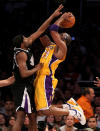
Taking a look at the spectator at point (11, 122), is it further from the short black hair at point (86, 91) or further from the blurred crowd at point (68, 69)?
the short black hair at point (86, 91)

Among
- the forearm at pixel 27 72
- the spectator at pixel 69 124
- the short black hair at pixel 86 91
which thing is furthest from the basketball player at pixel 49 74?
the short black hair at pixel 86 91

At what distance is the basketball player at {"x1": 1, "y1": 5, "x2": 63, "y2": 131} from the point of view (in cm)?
699

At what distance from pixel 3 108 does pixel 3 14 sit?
4042 mm

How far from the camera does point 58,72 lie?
11.4 m

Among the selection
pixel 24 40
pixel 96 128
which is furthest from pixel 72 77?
pixel 24 40

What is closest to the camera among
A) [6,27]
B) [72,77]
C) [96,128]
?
[96,128]

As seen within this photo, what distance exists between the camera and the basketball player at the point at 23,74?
6992 mm

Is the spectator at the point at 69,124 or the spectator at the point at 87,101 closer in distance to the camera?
the spectator at the point at 69,124

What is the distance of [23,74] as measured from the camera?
6.99 meters

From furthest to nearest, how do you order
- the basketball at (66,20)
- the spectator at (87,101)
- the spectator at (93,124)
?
the spectator at (87,101) < the spectator at (93,124) < the basketball at (66,20)

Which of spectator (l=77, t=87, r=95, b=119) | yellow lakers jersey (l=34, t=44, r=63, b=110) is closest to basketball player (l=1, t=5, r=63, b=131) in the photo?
yellow lakers jersey (l=34, t=44, r=63, b=110)

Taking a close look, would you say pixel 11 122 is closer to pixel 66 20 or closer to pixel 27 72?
pixel 27 72

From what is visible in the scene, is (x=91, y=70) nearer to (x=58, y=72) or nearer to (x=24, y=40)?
(x=58, y=72)

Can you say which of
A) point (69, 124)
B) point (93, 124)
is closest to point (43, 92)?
point (69, 124)
